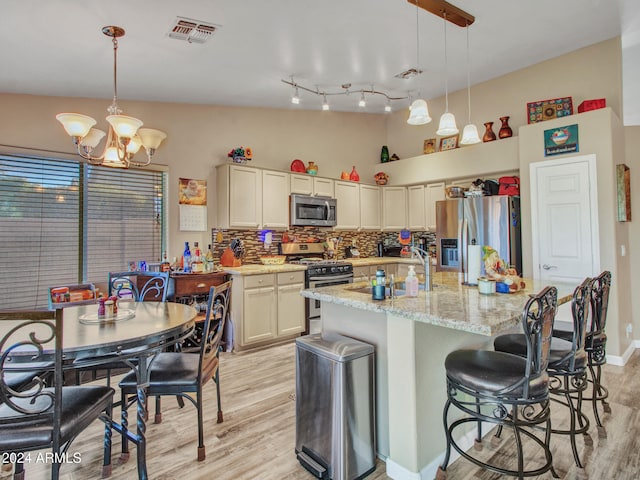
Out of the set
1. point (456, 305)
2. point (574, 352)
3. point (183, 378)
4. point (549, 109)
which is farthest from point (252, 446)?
point (549, 109)

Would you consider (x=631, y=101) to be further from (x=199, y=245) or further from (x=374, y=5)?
(x=199, y=245)

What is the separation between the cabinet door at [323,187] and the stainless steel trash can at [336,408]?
11.2ft

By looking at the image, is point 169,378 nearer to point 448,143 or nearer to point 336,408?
point 336,408

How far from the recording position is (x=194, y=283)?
3.78m

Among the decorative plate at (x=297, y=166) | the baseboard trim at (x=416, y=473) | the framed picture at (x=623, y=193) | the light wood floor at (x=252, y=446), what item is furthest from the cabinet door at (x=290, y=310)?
the framed picture at (x=623, y=193)

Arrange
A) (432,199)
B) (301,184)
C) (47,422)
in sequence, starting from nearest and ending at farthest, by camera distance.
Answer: (47,422)
(301,184)
(432,199)

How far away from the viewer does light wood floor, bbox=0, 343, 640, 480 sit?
1924mm

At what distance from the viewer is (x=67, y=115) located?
2.14m

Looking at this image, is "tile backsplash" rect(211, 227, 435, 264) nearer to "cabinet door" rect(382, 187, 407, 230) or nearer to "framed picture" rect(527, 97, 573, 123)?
"cabinet door" rect(382, 187, 407, 230)

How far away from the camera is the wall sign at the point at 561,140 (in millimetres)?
3684

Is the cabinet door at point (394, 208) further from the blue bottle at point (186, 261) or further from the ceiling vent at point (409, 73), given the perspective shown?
the blue bottle at point (186, 261)

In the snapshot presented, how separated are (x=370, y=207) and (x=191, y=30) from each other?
12.6 feet

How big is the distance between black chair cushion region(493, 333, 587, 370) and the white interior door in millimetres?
1936

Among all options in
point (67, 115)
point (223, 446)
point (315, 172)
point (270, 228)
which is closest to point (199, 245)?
point (270, 228)
